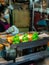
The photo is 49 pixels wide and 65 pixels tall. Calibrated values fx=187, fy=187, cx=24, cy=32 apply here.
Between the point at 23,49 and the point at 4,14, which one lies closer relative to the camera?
the point at 23,49

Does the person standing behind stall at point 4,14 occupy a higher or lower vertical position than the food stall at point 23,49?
higher

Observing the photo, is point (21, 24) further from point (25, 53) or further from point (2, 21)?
point (25, 53)

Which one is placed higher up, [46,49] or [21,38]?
[21,38]

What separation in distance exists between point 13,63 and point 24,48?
0.16 meters

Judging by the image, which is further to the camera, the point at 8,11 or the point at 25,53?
the point at 8,11

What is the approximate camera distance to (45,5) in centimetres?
278

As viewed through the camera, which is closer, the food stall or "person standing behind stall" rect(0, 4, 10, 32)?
the food stall

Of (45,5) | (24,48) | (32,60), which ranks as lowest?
(32,60)

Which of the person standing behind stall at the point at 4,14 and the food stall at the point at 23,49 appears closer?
the food stall at the point at 23,49

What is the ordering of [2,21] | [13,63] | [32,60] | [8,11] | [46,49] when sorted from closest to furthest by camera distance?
[13,63]
[32,60]
[46,49]
[2,21]
[8,11]

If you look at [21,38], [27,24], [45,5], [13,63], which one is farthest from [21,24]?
[13,63]

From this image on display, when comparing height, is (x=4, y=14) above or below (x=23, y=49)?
above

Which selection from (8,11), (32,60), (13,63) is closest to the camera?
(13,63)

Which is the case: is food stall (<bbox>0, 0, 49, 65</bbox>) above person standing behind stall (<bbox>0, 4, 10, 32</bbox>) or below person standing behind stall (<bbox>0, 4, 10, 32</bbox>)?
below
